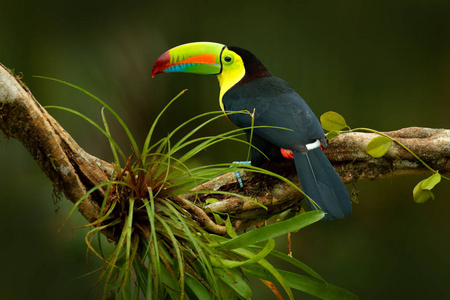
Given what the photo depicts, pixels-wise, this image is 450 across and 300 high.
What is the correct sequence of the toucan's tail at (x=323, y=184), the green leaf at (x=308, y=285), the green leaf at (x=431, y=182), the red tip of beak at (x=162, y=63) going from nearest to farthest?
1. the green leaf at (x=308, y=285)
2. the toucan's tail at (x=323, y=184)
3. the green leaf at (x=431, y=182)
4. the red tip of beak at (x=162, y=63)

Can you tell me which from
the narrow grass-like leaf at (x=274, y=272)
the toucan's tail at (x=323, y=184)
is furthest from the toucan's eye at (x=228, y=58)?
the narrow grass-like leaf at (x=274, y=272)

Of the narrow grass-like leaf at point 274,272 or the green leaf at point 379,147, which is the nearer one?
the narrow grass-like leaf at point 274,272

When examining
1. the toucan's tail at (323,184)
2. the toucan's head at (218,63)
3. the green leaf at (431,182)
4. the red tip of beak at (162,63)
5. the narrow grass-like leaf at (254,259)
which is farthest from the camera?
the red tip of beak at (162,63)

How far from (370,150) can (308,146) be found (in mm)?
201

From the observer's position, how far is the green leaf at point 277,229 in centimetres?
148

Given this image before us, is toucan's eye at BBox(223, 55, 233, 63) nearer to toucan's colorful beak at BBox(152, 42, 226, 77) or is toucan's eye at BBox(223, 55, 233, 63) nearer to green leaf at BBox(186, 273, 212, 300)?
toucan's colorful beak at BBox(152, 42, 226, 77)

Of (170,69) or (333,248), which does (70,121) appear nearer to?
(170,69)

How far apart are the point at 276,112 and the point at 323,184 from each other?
0.35m

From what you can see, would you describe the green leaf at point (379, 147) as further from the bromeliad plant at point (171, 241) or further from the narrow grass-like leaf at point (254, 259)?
the narrow grass-like leaf at point (254, 259)

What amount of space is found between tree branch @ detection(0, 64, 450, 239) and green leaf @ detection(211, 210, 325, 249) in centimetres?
22

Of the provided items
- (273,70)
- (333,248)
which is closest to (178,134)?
(273,70)

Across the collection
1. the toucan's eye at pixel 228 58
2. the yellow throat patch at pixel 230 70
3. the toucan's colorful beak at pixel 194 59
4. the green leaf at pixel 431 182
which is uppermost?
the toucan's colorful beak at pixel 194 59

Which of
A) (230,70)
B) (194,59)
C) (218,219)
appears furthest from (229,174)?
(194,59)

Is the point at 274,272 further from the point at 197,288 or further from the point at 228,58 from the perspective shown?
the point at 228,58
